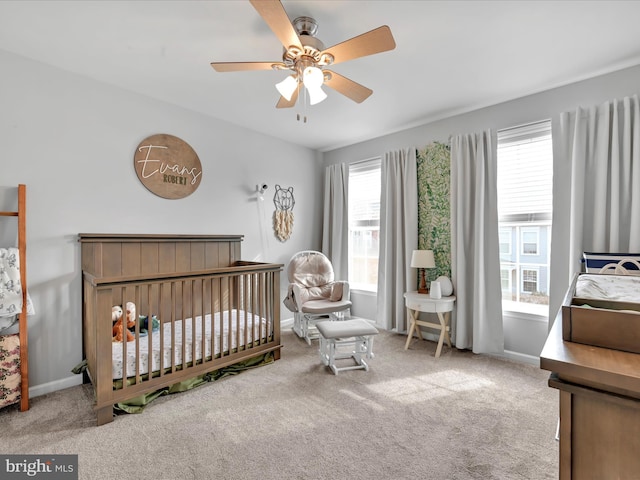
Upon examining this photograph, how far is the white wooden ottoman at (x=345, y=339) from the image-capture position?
9.05 ft

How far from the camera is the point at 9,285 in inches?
81.7

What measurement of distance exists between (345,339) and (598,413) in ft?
7.53

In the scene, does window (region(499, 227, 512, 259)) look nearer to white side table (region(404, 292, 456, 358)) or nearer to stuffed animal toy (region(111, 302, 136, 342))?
white side table (region(404, 292, 456, 358))

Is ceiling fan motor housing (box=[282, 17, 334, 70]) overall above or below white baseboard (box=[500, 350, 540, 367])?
above

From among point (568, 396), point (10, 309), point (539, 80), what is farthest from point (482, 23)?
Result: point (10, 309)

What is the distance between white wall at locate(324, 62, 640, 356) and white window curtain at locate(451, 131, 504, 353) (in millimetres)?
163

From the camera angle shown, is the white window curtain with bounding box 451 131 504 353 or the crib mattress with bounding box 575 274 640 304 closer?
the crib mattress with bounding box 575 274 640 304

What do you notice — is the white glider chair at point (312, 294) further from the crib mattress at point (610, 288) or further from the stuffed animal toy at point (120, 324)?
the crib mattress at point (610, 288)

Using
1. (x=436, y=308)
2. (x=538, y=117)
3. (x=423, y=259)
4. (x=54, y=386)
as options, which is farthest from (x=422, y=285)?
(x=54, y=386)

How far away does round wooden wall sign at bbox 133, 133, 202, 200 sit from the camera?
9.63 ft

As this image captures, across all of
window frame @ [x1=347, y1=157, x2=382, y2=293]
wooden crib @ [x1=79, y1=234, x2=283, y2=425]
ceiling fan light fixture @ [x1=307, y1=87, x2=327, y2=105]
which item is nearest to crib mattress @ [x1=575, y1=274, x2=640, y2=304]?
ceiling fan light fixture @ [x1=307, y1=87, x2=327, y2=105]

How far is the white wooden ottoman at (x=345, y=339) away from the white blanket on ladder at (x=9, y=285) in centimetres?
219

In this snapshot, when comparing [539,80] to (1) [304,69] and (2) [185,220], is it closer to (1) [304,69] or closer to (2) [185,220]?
(1) [304,69]

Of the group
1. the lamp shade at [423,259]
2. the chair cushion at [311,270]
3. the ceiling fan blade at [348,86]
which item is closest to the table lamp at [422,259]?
the lamp shade at [423,259]
